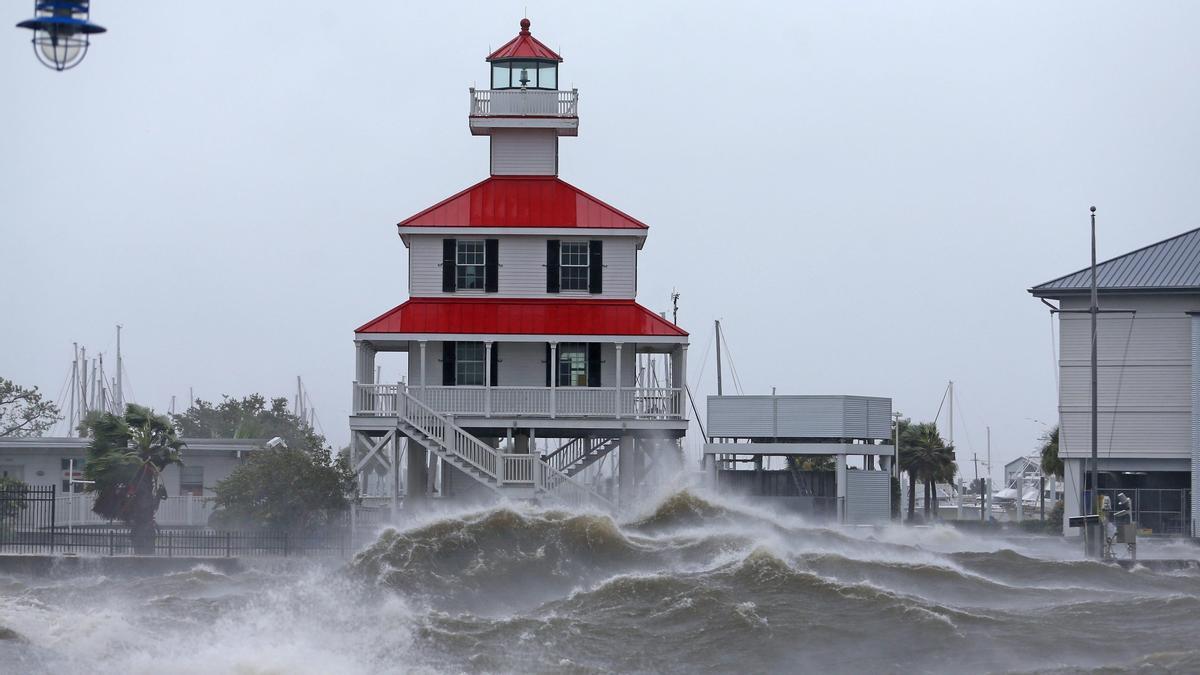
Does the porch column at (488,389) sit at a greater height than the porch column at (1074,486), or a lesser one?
greater

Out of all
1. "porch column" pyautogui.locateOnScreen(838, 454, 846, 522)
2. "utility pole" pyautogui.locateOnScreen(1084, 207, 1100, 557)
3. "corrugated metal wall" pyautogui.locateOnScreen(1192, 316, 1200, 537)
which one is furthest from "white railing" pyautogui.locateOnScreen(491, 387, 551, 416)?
"corrugated metal wall" pyautogui.locateOnScreen(1192, 316, 1200, 537)

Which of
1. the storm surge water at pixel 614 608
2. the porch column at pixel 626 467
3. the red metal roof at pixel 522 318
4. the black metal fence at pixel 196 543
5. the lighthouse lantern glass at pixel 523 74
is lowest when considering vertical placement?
the storm surge water at pixel 614 608

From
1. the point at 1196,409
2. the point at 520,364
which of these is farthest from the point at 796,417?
the point at 1196,409

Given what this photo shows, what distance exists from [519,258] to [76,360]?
6893cm

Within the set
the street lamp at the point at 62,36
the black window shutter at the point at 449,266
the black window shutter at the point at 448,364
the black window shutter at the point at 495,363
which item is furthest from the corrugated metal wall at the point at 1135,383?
the street lamp at the point at 62,36

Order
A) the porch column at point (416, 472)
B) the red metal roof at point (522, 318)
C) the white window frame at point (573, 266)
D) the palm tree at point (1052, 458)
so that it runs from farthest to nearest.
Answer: the palm tree at point (1052, 458), the porch column at point (416, 472), the white window frame at point (573, 266), the red metal roof at point (522, 318)

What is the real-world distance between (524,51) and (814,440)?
51.5ft

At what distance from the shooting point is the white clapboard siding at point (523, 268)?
156 feet

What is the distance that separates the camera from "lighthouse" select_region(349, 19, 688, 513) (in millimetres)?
45281

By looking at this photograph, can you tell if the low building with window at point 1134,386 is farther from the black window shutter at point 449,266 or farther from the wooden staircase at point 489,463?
the black window shutter at point 449,266

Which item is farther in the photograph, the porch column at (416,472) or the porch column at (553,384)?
the porch column at (416,472)

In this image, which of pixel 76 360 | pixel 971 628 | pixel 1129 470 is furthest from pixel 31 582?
pixel 76 360

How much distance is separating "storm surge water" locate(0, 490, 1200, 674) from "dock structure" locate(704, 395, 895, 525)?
6951 mm

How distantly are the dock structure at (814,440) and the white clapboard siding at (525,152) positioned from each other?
1008 centimetres
